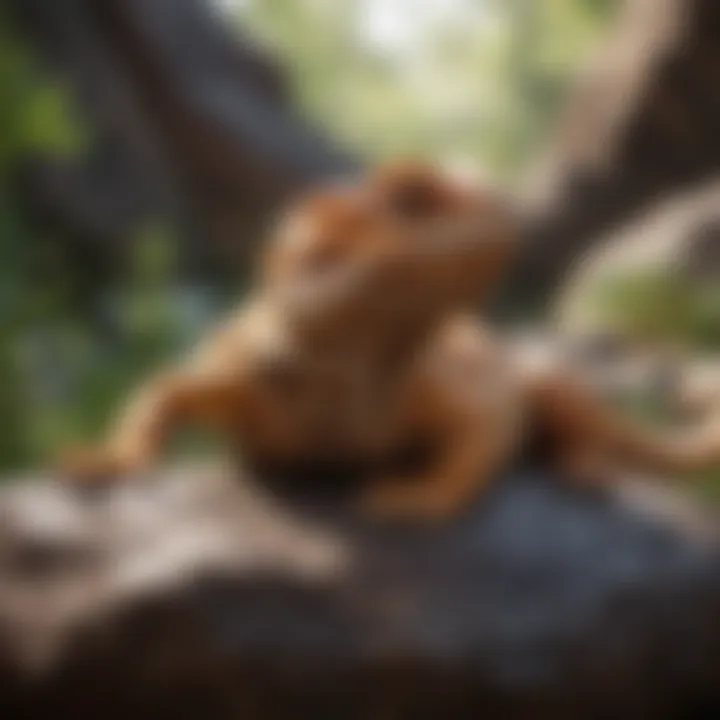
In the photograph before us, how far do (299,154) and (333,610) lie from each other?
27.3 inches

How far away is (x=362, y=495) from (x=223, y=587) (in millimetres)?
114

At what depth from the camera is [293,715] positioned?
581 mm

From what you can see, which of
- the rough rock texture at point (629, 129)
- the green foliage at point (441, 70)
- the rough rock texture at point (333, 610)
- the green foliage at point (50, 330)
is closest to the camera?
the rough rock texture at point (333, 610)

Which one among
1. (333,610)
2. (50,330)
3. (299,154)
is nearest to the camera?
(333,610)

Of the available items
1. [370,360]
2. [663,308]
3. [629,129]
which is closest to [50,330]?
[370,360]

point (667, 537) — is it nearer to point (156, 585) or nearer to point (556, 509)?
point (556, 509)

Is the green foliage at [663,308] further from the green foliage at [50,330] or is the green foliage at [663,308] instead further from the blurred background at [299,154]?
the green foliage at [50,330]

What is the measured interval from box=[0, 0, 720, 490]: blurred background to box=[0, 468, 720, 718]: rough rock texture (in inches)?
5.5

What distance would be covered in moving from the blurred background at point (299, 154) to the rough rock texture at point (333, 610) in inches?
5.5

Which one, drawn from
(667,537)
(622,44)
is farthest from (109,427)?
(622,44)

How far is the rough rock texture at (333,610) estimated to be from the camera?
57 centimetres

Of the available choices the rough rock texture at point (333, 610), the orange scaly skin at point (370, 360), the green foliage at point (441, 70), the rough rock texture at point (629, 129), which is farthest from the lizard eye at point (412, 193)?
the rough rock texture at point (629, 129)

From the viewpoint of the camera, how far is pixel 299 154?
1.21 meters

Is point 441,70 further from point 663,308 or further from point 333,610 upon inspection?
point 333,610
